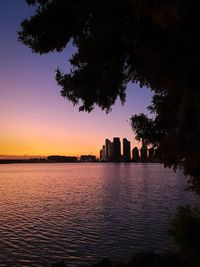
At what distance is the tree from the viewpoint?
9.33m

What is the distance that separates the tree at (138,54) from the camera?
9328mm

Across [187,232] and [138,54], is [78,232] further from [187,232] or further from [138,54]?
[138,54]

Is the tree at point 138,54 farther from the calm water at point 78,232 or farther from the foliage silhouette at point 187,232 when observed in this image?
the calm water at point 78,232

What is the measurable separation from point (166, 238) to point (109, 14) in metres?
20.4

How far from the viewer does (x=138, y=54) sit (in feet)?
35.7

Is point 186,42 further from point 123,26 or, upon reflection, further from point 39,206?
point 39,206

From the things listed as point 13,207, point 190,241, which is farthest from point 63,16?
point 13,207

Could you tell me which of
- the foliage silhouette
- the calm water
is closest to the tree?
the foliage silhouette

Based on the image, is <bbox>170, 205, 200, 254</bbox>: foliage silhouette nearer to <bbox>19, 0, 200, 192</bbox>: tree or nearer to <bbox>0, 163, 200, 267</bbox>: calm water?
<bbox>19, 0, 200, 192</bbox>: tree

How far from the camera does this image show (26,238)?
95.3 ft

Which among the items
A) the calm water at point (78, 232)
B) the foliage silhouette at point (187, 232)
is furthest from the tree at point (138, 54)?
the calm water at point (78, 232)

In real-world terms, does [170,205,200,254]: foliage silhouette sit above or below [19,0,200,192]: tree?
below

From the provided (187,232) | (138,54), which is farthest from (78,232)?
(138,54)

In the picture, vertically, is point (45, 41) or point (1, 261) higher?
point (45, 41)
